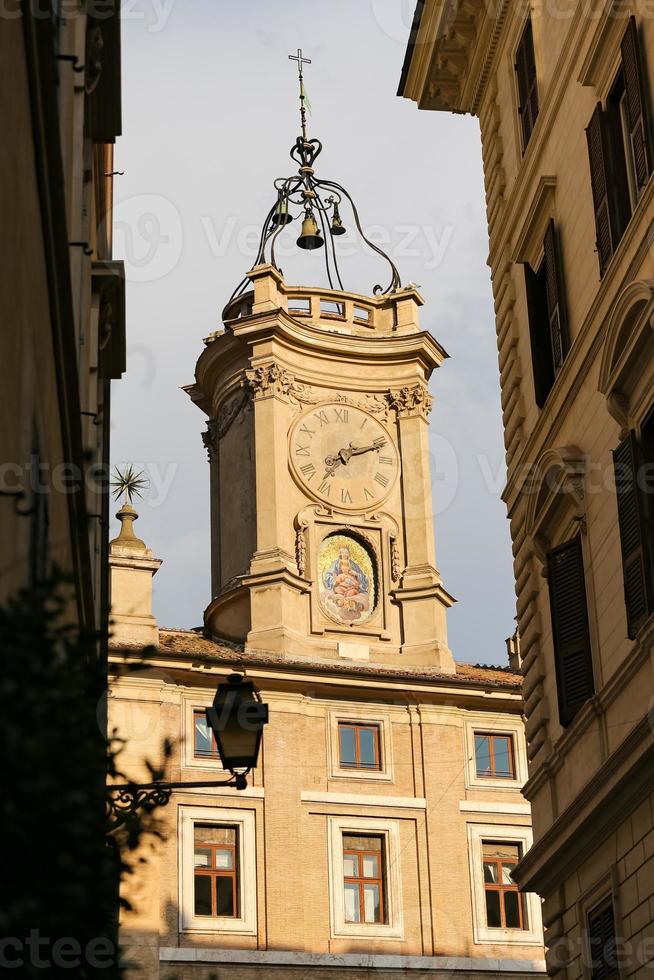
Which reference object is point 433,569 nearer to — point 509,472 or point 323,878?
point 323,878

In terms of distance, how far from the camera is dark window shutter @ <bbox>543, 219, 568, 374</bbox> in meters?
18.3

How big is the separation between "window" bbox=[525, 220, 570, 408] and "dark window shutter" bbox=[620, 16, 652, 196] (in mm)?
2698

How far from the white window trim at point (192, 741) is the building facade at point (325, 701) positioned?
0.05 metres

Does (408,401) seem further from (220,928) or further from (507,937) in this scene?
(220,928)

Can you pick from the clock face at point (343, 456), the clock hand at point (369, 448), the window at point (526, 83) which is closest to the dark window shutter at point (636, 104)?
the window at point (526, 83)

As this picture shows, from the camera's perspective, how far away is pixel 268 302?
4631cm

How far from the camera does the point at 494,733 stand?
4191 cm

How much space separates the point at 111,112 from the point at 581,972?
32.6 feet

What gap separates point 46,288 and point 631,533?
757 cm

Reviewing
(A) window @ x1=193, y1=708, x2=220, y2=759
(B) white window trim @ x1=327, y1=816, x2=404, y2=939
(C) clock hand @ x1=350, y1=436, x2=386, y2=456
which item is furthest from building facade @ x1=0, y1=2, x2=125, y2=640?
(C) clock hand @ x1=350, y1=436, x2=386, y2=456

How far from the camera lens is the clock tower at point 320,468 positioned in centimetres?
4297

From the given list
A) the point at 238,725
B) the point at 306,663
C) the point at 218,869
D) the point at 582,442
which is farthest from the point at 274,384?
the point at 238,725

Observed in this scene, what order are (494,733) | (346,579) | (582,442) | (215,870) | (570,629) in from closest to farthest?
1. (570,629)
2. (582,442)
3. (215,870)
4. (494,733)
5. (346,579)

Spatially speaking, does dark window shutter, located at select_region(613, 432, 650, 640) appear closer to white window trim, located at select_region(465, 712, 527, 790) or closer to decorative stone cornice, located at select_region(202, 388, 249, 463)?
white window trim, located at select_region(465, 712, 527, 790)
